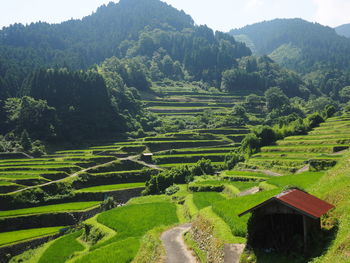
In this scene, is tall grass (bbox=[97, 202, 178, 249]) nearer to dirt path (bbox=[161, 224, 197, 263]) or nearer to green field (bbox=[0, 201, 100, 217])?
dirt path (bbox=[161, 224, 197, 263])

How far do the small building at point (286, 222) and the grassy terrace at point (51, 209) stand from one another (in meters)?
31.1

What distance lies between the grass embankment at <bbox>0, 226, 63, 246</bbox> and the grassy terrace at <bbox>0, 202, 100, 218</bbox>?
253 centimetres

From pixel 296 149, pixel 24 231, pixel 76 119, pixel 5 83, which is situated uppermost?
pixel 5 83

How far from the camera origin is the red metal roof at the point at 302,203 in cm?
1424

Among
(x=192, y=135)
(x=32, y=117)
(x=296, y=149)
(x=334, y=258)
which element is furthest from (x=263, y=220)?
(x=32, y=117)

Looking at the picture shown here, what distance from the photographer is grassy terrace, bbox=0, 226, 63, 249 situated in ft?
116

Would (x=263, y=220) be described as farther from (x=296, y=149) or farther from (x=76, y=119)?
(x=76, y=119)

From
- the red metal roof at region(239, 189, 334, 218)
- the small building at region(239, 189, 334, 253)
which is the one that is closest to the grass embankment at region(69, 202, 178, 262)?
the small building at region(239, 189, 334, 253)

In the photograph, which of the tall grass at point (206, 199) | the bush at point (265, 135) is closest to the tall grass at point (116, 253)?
the tall grass at point (206, 199)

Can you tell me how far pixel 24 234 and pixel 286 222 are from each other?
1174 inches

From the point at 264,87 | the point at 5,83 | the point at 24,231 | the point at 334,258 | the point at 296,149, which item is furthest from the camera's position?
the point at 264,87

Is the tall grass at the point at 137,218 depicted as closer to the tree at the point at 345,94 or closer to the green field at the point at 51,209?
the green field at the point at 51,209

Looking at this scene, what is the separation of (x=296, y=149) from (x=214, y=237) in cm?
3776

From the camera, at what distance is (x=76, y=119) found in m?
80.4
